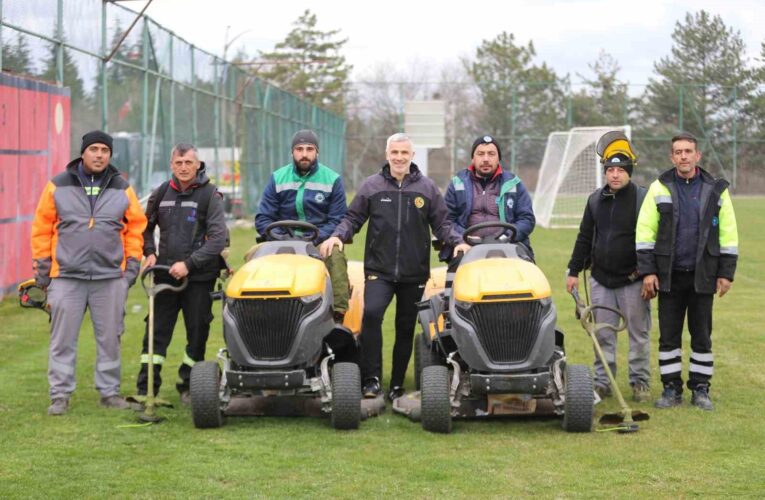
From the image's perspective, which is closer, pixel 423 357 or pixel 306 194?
pixel 423 357

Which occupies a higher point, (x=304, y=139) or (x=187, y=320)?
(x=304, y=139)

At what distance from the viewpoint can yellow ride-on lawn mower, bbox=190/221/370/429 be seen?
7.02 meters

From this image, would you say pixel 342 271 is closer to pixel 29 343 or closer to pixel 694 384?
pixel 694 384

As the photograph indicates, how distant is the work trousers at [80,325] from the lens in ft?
25.3

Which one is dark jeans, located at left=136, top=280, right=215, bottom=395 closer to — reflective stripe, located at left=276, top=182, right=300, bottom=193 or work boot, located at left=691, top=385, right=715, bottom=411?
reflective stripe, located at left=276, top=182, right=300, bottom=193

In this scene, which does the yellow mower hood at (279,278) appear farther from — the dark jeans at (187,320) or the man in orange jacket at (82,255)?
the man in orange jacket at (82,255)

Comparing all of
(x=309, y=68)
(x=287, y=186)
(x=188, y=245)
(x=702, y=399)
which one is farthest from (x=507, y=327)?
(x=309, y=68)

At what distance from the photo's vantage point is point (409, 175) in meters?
7.99

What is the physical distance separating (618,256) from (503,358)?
167cm

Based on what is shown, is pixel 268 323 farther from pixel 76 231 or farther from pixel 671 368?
pixel 671 368

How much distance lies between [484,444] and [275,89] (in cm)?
2954

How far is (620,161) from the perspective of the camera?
809 centimetres

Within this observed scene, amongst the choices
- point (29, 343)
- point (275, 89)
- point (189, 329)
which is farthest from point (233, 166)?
point (189, 329)

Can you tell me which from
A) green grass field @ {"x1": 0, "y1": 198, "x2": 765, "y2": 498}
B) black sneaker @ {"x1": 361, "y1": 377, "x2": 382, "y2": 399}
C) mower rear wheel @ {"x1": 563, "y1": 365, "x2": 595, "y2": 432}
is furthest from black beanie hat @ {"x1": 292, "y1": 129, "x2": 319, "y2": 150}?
mower rear wheel @ {"x1": 563, "y1": 365, "x2": 595, "y2": 432}
